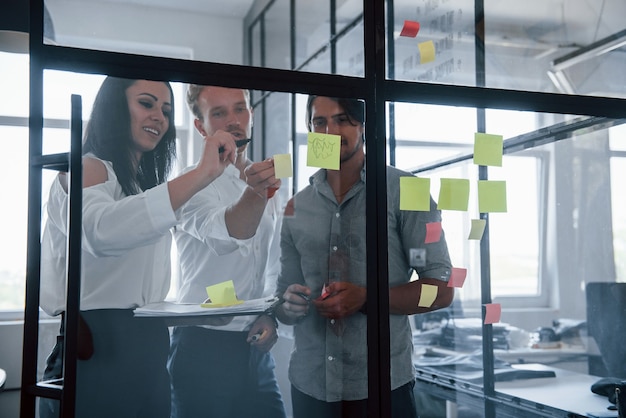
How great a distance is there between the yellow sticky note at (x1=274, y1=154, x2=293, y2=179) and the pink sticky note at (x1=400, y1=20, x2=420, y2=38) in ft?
1.86

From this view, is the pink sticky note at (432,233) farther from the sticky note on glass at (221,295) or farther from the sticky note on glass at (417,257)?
the sticky note on glass at (221,295)

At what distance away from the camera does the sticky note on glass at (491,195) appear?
7.26 ft

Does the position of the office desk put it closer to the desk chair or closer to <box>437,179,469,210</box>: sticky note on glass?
the desk chair

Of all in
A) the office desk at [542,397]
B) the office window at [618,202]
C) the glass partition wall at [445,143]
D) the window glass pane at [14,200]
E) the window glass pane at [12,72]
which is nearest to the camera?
the glass partition wall at [445,143]

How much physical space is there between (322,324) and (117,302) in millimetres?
582

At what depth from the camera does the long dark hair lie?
177 cm

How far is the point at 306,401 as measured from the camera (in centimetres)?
195

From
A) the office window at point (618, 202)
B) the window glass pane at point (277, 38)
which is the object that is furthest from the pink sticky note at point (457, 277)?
the window glass pane at point (277, 38)

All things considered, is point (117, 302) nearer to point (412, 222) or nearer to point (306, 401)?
point (306, 401)

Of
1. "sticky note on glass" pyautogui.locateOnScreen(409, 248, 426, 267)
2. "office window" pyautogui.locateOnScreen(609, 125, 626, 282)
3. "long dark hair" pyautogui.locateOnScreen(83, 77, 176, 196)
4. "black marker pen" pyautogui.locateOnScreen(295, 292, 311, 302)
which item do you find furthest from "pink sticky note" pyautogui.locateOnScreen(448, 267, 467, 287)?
"long dark hair" pyautogui.locateOnScreen(83, 77, 176, 196)

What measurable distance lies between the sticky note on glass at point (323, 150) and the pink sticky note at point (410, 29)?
421mm

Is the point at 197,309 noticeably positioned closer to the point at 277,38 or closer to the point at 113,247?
the point at 113,247

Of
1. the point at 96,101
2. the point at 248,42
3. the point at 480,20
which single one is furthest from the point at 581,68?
the point at 96,101

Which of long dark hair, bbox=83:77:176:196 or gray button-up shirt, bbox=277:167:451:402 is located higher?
long dark hair, bbox=83:77:176:196
